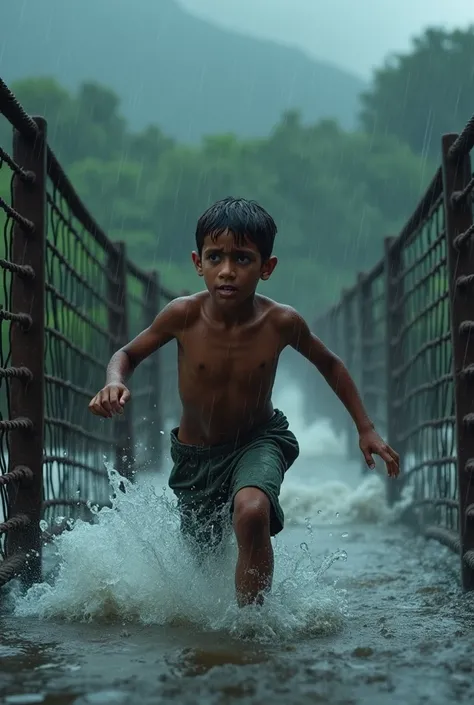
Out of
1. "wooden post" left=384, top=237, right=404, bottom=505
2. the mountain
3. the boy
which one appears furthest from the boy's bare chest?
the mountain

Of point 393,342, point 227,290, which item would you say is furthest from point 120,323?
point 227,290

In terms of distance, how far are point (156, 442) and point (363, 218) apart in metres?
52.2

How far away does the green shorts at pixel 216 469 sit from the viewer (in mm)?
3586

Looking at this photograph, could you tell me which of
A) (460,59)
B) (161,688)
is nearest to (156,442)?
(161,688)

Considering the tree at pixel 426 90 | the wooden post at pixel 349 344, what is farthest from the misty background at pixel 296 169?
the wooden post at pixel 349 344

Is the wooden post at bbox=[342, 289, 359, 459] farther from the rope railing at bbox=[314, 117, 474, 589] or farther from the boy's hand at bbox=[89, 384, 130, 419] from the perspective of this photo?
the boy's hand at bbox=[89, 384, 130, 419]

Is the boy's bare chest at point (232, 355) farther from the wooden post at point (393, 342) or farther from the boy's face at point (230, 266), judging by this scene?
the wooden post at point (393, 342)

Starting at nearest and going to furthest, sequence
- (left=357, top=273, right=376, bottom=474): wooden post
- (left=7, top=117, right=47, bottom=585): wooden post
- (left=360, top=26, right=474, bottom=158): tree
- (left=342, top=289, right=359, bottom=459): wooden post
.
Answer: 1. (left=7, top=117, right=47, bottom=585): wooden post
2. (left=357, top=273, right=376, bottom=474): wooden post
3. (left=342, top=289, right=359, bottom=459): wooden post
4. (left=360, top=26, right=474, bottom=158): tree

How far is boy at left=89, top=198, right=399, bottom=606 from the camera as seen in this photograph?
346 cm

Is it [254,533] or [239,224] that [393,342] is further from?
[254,533]

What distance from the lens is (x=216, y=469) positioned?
3.62 metres

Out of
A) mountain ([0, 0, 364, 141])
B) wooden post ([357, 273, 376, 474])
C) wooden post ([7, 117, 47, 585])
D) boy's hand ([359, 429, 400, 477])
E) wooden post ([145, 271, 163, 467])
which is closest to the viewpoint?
boy's hand ([359, 429, 400, 477])

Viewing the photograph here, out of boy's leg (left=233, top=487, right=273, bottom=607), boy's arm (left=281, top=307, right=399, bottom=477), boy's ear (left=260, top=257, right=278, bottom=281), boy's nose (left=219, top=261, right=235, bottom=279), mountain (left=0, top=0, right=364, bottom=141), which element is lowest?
boy's leg (left=233, top=487, right=273, bottom=607)

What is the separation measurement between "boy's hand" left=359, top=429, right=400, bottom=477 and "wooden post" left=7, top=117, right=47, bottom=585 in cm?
118
